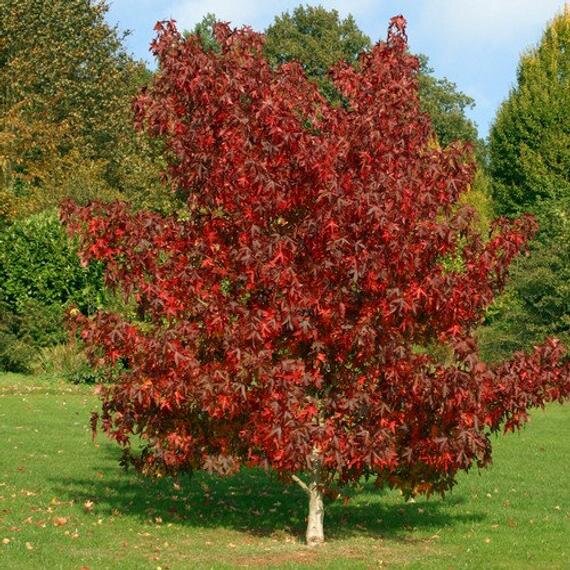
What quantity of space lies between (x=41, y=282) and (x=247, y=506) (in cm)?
2011

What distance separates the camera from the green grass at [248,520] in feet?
36.5

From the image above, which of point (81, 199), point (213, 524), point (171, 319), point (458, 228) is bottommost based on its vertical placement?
point (213, 524)

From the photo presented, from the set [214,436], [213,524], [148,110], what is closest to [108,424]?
[214,436]

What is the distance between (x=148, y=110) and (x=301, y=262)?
6.84 ft

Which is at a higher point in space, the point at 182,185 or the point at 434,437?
the point at 182,185

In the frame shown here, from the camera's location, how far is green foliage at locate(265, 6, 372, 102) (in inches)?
2173

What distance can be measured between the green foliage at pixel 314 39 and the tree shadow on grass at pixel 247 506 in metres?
40.8

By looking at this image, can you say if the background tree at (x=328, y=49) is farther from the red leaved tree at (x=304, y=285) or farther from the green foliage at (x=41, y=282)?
the red leaved tree at (x=304, y=285)

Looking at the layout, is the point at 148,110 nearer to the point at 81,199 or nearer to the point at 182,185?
the point at 182,185

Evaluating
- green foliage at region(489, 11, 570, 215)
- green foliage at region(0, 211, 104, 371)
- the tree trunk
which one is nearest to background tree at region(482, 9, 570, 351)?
green foliage at region(489, 11, 570, 215)

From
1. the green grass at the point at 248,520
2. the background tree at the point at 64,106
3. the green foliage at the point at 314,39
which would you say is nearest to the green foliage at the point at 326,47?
the green foliage at the point at 314,39

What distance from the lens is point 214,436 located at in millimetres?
11094

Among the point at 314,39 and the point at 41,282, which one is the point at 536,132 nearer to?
the point at 314,39

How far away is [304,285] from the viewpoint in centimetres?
1063
